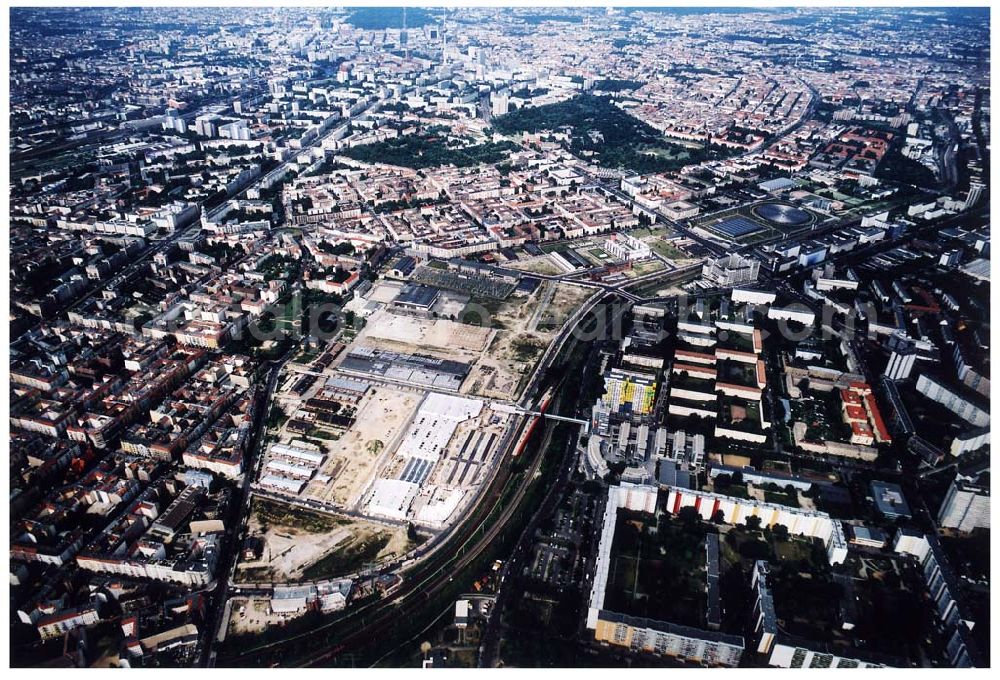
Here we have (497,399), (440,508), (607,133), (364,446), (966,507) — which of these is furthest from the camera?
(607,133)

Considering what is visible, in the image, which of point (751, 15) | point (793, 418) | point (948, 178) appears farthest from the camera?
point (751, 15)

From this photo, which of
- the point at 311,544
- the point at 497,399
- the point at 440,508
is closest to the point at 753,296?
the point at 497,399

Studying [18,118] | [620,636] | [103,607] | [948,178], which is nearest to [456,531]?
[620,636]

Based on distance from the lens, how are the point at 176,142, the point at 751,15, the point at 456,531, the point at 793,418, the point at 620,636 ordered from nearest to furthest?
the point at 620,636, the point at 456,531, the point at 793,418, the point at 176,142, the point at 751,15

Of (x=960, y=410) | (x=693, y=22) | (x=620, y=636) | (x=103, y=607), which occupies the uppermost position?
(x=693, y=22)

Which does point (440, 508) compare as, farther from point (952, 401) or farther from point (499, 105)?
point (499, 105)

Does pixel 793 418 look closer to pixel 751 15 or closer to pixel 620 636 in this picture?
pixel 620 636

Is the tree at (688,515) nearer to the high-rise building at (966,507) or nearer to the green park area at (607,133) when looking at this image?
the high-rise building at (966,507)
